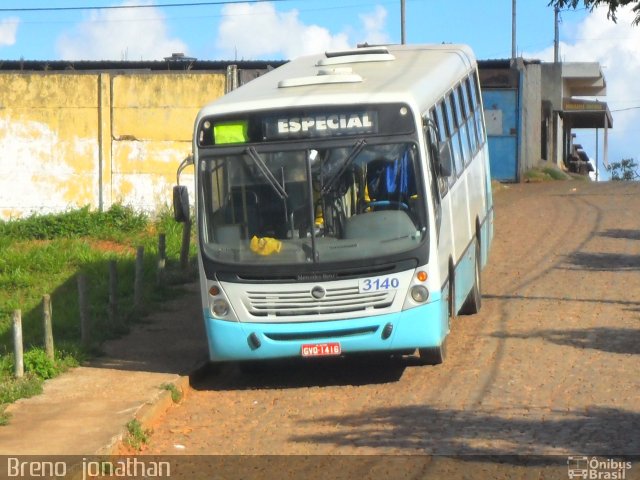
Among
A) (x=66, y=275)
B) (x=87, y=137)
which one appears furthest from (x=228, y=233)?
(x=87, y=137)

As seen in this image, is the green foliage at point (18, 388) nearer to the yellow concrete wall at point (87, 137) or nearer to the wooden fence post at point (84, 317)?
the wooden fence post at point (84, 317)

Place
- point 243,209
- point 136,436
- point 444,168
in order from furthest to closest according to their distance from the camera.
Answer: point 444,168
point 243,209
point 136,436

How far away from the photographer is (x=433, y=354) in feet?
35.2

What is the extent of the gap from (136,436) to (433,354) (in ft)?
10.8

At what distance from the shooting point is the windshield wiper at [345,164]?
1022cm

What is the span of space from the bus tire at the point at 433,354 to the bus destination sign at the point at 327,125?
7.13 feet

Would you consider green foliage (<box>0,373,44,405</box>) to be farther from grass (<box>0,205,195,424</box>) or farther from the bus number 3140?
the bus number 3140

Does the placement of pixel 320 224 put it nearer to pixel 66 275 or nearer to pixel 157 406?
pixel 157 406

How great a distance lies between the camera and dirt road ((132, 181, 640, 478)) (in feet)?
26.3

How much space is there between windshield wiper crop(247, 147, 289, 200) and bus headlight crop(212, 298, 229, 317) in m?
1.15

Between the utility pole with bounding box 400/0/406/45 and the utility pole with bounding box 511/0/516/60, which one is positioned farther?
the utility pole with bounding box 511/0/516/60

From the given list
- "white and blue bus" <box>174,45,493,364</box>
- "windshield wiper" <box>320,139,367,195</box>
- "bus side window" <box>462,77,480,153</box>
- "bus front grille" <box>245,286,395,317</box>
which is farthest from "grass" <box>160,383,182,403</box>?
"bus side window" <box>462,77,480,153</box>

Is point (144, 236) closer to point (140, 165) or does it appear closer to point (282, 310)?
point (140, 165)

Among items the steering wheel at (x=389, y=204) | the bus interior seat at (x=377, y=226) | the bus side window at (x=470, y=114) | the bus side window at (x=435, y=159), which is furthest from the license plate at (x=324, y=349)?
the bus side window at (x=470, y=114)
